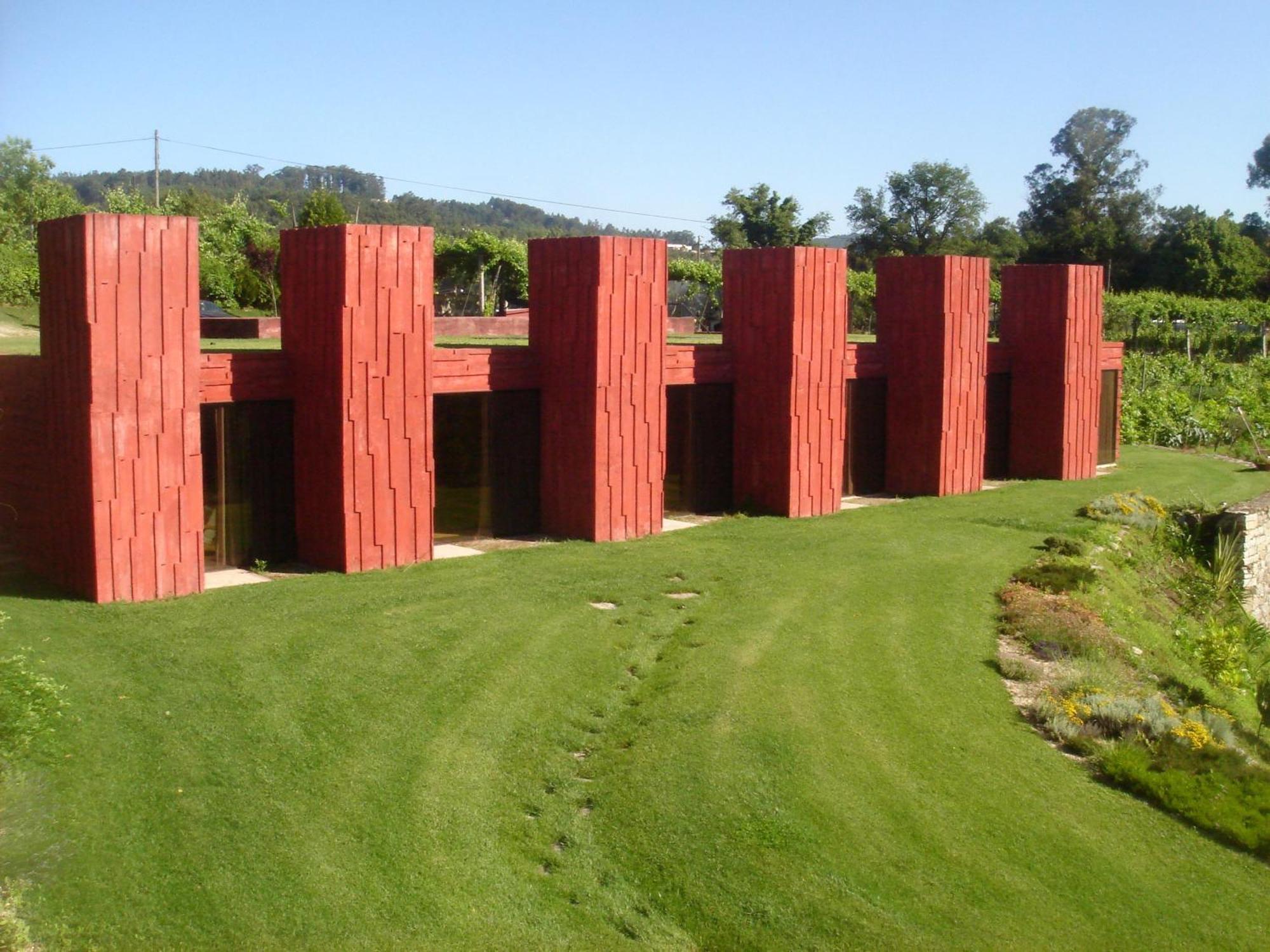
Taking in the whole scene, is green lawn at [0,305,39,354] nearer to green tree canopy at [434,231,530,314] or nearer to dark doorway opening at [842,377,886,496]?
dark doorway opening at [842,377,886,496]

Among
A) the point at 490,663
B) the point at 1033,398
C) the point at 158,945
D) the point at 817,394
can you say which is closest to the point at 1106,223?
the point at 1033,398

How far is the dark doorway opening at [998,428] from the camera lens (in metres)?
23.2

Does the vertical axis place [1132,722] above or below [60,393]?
below

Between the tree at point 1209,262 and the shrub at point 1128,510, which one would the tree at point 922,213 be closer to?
the tree at point 1209,262

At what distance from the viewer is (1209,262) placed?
180ft

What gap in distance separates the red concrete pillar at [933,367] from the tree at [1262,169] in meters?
52.7

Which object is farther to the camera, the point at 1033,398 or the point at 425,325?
the point at 1033,398

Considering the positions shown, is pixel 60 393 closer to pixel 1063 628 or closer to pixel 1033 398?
pixel 1063 628

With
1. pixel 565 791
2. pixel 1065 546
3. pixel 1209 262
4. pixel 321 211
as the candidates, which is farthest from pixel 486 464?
pixel 1209 262

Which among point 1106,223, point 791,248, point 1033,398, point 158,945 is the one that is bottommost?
point 158,945

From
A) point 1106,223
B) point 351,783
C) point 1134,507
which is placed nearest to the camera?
point 351,783

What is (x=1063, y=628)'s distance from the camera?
1295 centimetres

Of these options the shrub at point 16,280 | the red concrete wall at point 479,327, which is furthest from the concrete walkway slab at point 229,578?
the red concrete wall at point 479,327

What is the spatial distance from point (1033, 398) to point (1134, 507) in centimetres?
403
